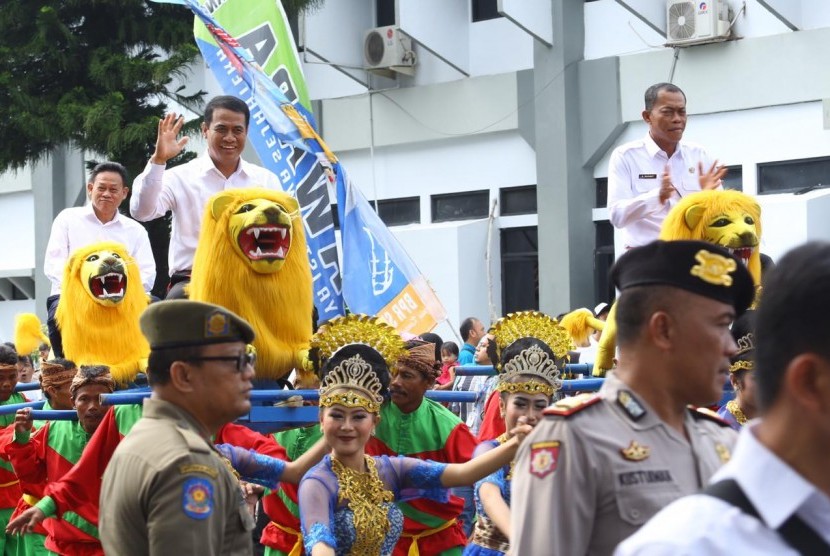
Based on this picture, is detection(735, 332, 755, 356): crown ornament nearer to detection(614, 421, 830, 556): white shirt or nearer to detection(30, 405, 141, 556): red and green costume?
detection(30, 405, 141, 556): red and green costume

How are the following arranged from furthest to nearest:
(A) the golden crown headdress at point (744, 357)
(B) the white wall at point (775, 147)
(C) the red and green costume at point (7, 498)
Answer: (B) the white wall at point (775, 147) < (C) the red and green costume at point (7, 498) < (A) the golden crown headdress at point (744, 357)

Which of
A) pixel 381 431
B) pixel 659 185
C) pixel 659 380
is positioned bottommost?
pixel 381 431

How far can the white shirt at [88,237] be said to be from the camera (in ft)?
27.0

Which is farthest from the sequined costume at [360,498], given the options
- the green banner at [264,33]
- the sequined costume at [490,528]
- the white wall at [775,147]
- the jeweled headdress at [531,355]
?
the white wall at [775,147]

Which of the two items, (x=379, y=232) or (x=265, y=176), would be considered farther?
(x=379, y=232)

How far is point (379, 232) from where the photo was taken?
9.00m

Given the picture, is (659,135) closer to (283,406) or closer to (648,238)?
(648,238)

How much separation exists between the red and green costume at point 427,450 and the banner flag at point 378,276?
6.78ft

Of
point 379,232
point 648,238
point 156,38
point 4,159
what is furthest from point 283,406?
point 4,159

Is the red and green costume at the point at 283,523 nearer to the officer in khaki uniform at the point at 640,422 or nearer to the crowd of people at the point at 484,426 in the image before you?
the crowd of people at the point at 484,426

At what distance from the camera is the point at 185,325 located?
357cm

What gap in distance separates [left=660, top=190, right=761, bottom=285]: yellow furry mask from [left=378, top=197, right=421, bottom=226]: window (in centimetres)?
1107

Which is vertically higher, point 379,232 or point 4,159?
point 4,159

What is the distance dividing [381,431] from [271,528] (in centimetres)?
65
